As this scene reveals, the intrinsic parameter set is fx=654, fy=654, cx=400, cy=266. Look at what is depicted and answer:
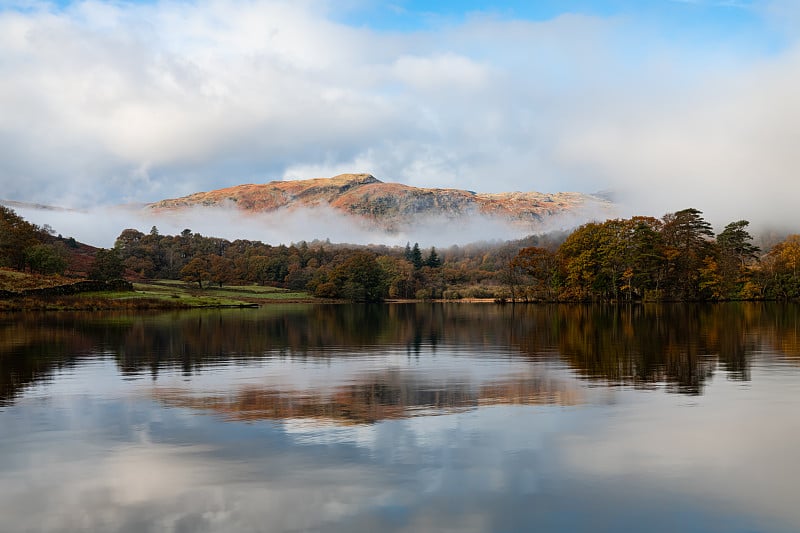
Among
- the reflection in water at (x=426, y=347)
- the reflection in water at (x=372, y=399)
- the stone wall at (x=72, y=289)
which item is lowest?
the reflection in water at (x=426, y=347)

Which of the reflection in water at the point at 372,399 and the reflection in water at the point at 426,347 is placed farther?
the reflection in water at the point at 426,347

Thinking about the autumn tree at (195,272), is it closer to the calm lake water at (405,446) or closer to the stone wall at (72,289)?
the stone wall at (72,289)

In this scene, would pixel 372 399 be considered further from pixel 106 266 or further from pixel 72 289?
→ pixel 106 266

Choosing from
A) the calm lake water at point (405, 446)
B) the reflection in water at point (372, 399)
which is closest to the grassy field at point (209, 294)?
the calm lake water at point (405, 446)

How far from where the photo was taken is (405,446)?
37.8ft

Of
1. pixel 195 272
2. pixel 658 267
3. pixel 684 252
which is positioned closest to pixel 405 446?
pixel 658 267

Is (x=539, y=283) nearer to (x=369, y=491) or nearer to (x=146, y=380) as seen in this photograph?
(x=146, y=380)

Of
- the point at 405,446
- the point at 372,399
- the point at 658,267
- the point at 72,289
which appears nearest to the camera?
the point at 405,446

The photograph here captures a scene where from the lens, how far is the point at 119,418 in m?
14.3

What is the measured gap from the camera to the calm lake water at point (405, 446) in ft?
27.4

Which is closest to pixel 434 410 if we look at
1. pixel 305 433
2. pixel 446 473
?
pixel 305 433

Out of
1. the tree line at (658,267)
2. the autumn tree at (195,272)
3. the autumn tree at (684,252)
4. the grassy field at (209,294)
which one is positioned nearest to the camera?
the grassy field at (209,294)

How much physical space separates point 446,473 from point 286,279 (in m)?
172

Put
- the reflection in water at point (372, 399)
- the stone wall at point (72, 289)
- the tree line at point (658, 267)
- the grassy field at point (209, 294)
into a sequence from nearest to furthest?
the reflection in water at point (372, 399)
the stone wall at point (72, 289)
the grassy field at point (209, 294)
the tree line at point (658, 267)
